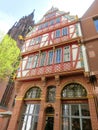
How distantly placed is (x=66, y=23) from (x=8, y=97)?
1439cm

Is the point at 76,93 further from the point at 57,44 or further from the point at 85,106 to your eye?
the point at 57,44

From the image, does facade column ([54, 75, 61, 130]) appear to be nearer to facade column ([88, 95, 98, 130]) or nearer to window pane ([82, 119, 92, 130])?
window pane ([82, 119, 92, 130])

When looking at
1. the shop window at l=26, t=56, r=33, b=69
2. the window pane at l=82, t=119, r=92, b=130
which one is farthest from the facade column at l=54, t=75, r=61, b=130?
the shop window at l=26, t=56, r=33, b=69

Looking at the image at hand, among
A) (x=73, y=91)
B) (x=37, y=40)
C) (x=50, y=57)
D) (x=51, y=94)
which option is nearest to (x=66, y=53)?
(x=50, y=57)

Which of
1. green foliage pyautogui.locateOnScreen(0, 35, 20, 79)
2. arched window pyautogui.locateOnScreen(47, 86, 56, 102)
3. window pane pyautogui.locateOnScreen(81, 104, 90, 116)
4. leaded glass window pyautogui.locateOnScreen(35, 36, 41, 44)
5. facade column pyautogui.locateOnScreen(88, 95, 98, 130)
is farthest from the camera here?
leaded glass window pyautogui.locateOnScreen(35, 36, 41, 44)

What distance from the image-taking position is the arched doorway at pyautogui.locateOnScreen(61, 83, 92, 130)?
693 centimetres

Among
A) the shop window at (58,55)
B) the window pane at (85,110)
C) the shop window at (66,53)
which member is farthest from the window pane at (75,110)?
the shop window at (58,55)

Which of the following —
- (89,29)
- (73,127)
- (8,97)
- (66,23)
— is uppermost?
(66,23)

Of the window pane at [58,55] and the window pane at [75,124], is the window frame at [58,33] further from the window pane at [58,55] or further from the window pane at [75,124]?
the window pane at [75,124]

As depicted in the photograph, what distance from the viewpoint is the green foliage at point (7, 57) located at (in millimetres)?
10630

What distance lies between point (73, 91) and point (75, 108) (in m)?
1.20

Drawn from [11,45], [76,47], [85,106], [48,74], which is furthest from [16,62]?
[85,106]

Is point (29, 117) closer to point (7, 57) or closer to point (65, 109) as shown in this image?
point (65, 109)

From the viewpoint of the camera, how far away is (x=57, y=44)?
10.6 m
